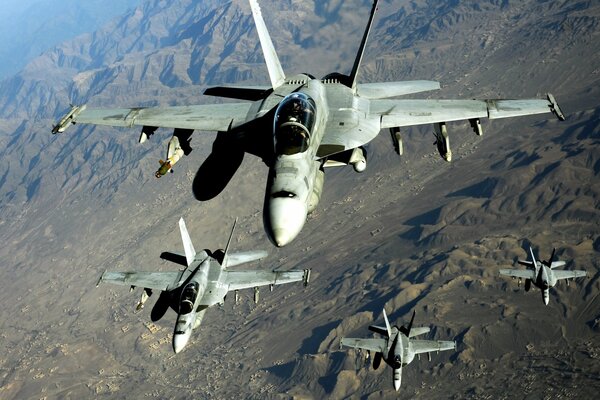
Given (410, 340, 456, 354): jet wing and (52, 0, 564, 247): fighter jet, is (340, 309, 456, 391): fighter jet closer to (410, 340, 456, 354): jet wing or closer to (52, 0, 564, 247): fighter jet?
(410, 340, 456, 354): jet wing

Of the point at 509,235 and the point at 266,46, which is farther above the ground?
the point at 266,46

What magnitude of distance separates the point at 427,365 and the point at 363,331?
1976 centimetres

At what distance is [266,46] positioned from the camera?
35.4 m

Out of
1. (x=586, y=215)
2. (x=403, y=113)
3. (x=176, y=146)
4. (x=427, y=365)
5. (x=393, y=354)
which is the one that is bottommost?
(x=586, y=215)

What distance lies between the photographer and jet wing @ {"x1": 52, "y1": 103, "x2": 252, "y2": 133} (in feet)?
100

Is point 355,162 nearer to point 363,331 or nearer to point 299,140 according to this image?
point 299,140

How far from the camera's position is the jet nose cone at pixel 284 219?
21.0 metres

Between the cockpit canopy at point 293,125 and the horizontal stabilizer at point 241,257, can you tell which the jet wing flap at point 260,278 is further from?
the cockpit canopy at point 293,125

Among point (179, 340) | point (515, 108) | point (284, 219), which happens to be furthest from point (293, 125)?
point (179, 340)

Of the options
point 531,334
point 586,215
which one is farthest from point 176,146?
point 586,215

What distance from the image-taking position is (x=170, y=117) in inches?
1258

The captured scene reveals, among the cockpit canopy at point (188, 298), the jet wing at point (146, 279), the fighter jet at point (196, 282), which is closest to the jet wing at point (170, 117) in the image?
the fighter jet at point (196, 282)

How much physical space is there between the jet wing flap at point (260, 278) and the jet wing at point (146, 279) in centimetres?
432

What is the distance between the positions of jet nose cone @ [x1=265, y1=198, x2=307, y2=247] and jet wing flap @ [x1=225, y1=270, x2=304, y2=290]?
20.3 meters
